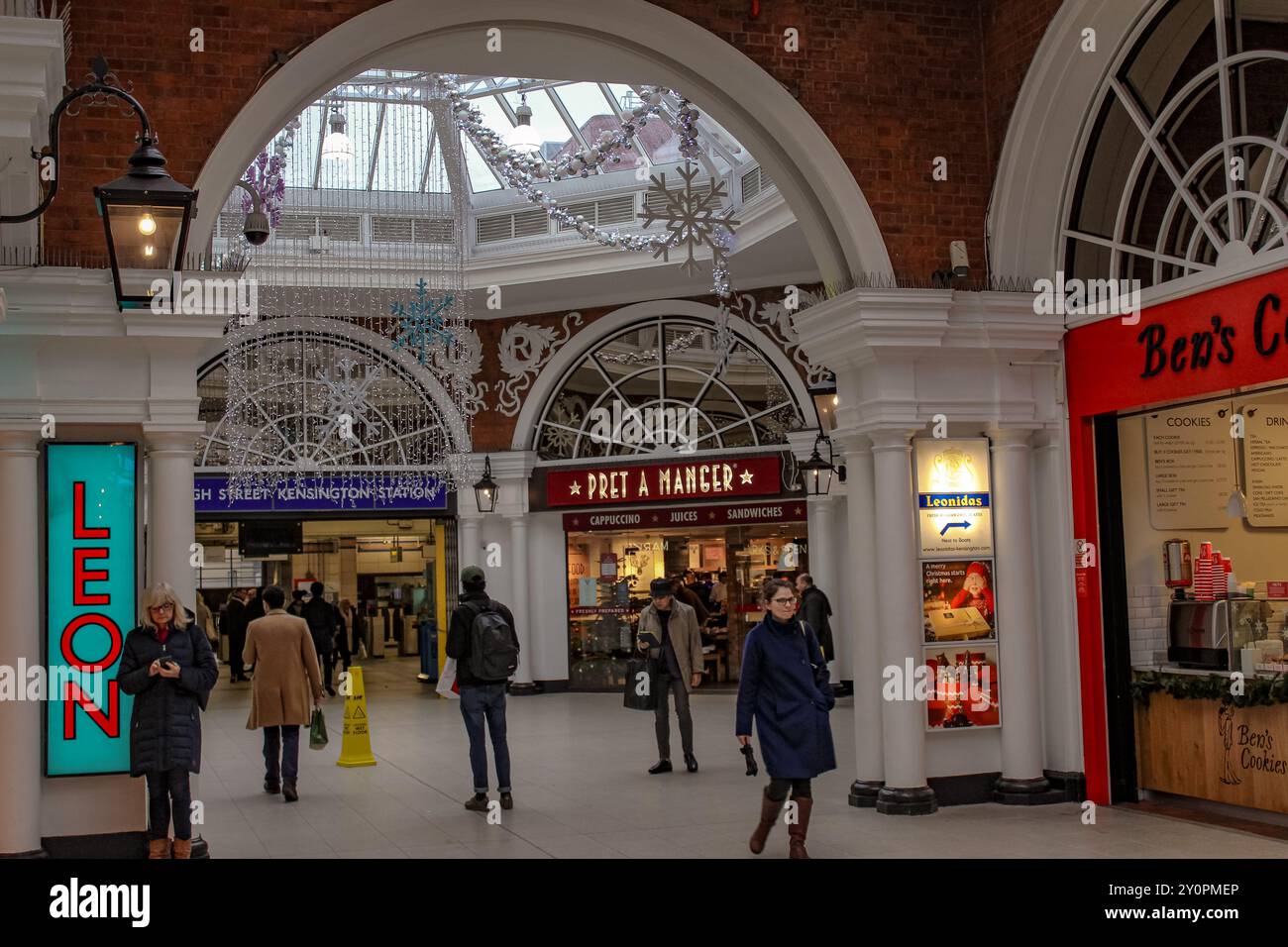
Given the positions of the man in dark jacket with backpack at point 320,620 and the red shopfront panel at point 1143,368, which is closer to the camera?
the red shopfront panel at point 1143,368

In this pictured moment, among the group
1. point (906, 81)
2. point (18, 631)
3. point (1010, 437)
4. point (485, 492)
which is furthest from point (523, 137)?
point (18, 631)

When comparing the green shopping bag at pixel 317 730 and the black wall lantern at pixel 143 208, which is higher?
the black wall lantern at pixel 143 208

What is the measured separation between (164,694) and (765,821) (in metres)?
3.00

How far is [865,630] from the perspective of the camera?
342 inches

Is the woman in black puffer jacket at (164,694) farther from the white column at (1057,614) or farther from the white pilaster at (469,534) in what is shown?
the white pilaster at (469,534)

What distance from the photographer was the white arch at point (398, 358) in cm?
1698

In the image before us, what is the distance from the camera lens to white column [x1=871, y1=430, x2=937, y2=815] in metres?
8.41

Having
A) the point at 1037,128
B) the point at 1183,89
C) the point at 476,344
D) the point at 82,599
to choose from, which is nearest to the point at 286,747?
the point at 82,599

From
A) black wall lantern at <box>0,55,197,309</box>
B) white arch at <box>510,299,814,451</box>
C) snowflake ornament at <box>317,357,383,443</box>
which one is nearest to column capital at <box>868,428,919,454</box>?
black wall lantern at <box>0,55,197,309</box>

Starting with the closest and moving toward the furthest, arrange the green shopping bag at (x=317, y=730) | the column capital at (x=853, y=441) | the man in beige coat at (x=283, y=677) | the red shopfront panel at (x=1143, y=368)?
the red shopfront panel at (x=1143, y=368)
the column capital at (x=853, y=441)
the man in beige coat at (x=283, y=677)
the green shopping bag at (x=317, y=730)

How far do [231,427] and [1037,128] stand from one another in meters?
10.8

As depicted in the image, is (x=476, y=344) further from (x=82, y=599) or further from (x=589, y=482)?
(x=82, y=599)

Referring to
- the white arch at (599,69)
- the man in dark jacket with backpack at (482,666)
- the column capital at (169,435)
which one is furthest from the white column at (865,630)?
the column capital at (169,435)

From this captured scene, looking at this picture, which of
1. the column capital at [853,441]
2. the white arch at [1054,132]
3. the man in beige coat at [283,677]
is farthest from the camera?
the man in beige coat at [283,677]
